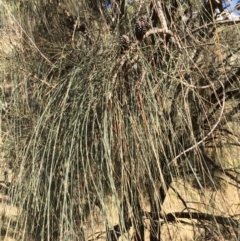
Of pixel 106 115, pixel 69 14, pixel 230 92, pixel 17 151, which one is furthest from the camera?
pixel 69 14

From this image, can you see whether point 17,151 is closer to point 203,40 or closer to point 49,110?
point 49,110

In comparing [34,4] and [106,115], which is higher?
[34,4]

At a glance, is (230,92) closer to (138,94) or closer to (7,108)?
(138,94)

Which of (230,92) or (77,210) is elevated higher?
(230,92)

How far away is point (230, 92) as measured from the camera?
98 centimetres

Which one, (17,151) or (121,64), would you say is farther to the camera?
(17,151)

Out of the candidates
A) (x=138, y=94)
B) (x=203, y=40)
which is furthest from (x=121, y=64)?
(x=203, y=40)

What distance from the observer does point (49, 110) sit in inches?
30.5

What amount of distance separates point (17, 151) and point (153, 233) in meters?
0.33

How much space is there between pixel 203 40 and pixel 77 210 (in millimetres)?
430

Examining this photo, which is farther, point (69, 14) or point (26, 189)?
point (69, 14)

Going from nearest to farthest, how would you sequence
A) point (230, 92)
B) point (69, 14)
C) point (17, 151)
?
point (17, 151)
point (230, 92)
point (69, 14)

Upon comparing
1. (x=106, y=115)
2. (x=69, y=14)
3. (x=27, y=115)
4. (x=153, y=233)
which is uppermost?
(x=69, y=14)

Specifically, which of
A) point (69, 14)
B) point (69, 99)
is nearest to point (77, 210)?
point (69, 99)
